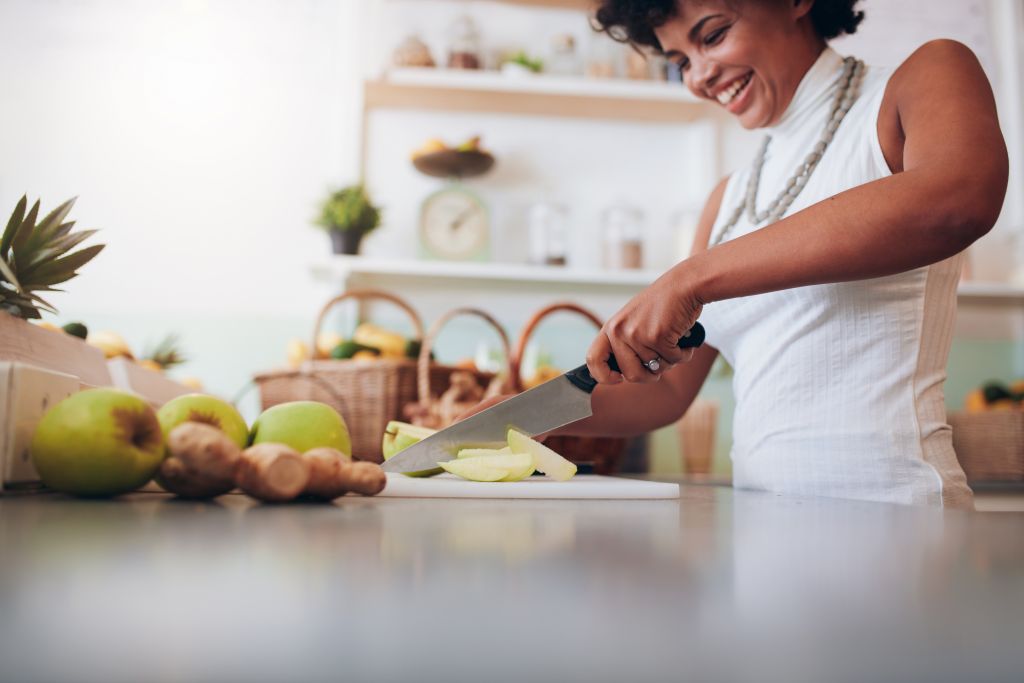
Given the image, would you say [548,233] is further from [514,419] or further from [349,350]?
[514,419]

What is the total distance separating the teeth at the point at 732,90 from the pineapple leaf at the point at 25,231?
0.86 meters

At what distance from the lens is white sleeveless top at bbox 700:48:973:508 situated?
2.88 ft

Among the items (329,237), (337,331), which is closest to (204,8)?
(329,237)

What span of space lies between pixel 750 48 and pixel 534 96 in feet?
5.03

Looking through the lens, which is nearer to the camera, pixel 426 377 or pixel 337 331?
pixel 426 377

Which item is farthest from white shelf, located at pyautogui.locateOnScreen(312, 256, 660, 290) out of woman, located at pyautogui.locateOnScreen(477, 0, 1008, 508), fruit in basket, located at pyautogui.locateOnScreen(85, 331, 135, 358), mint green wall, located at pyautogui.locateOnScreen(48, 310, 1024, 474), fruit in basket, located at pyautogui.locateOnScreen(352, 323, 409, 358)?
woman, located at pyautogui.locateOnScreen(477, 0, 1008, 508)

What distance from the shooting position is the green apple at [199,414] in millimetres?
596

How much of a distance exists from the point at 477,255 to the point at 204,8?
47.0 inches

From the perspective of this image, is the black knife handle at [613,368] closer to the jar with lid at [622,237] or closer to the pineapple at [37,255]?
the pineapple at [37,255]

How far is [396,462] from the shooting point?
0.75 meters

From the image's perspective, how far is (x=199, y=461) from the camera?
0.46m

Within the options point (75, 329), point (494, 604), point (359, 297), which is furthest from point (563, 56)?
point (494, 604)

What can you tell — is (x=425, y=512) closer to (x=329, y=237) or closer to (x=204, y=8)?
(x=329, y=237)

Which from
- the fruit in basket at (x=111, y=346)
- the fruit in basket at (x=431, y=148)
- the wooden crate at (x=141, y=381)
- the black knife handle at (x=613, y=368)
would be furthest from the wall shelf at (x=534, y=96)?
the black knife handle at (x=613, y=368)
